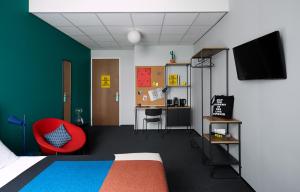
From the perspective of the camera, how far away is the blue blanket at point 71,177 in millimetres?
1428

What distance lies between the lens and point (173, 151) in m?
3.87

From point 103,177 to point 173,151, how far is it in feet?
8.11

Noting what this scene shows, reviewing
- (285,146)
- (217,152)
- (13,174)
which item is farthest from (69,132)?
(285,146)

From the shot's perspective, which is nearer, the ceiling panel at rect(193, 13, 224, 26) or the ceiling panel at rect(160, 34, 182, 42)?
the ceiling panel at rect(193, 13, 224, 26)

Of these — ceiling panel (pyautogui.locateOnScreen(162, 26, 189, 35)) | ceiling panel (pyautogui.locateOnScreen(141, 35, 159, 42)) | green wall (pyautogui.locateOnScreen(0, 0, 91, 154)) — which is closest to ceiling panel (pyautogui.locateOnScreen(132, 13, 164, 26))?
ceiling panel (pyautogui.locateOnScreen(162, 26, 189, 35))

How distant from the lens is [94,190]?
4.57 ft

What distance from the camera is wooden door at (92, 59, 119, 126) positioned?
6.33m

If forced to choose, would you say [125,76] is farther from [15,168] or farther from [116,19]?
[15,168]

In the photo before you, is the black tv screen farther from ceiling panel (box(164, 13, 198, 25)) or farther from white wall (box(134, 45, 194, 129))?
white wall (box(134, 45, 194, 129))

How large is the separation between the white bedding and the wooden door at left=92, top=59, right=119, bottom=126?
430 centimetres

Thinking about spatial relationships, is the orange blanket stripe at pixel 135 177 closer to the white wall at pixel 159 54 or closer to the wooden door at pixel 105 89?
the white wall at pixel 159 54

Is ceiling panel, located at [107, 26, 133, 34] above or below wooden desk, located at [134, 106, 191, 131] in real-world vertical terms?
above

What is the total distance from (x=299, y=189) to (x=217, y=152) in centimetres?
152

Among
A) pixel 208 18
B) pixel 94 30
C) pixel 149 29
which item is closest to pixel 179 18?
pixel 208 18
